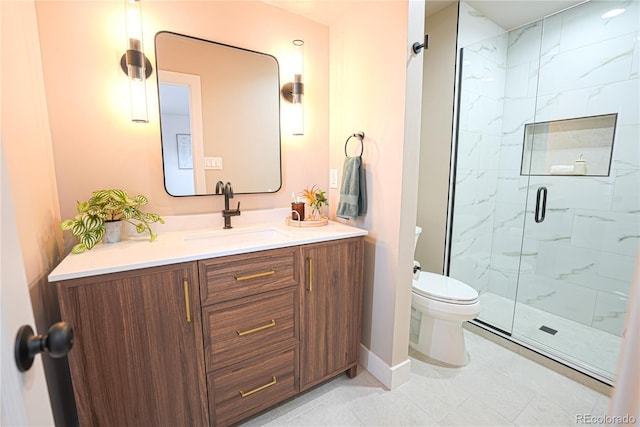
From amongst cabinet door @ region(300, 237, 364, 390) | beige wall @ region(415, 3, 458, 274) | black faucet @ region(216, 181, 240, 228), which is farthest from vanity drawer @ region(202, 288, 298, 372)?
beige wall @ region(415, 3, 458, 274)

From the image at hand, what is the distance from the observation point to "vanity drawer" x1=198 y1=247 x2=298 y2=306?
1200mm

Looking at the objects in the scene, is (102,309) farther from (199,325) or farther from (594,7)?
(594,7)

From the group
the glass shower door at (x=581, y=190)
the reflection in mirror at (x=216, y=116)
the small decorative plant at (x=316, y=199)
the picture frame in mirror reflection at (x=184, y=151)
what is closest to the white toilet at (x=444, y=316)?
the glass shower door at (x=581, y=190)

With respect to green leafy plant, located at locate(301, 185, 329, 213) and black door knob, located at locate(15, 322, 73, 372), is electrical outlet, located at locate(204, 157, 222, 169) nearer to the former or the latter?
green leafy plant, located at locate(301, 185, 329, 213)

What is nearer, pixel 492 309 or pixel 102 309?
pixel 102 309

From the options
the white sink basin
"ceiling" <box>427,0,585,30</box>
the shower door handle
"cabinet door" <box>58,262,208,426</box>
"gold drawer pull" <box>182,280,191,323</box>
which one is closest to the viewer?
"cabinet door" <box>58,262,208,426</box>

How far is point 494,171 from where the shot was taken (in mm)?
2773

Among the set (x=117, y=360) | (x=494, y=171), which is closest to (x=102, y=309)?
(x=117, y=360)

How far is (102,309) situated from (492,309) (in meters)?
2.88

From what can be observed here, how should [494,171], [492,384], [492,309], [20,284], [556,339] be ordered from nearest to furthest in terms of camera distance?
1. [20,284]
2. [492,384]
3. [556,339]
4. [492,309]
5. [494,171]

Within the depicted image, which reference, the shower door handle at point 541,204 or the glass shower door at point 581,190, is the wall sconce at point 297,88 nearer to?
the glass shower door at point 581,190

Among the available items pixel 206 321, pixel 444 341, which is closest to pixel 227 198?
pixel 206 321

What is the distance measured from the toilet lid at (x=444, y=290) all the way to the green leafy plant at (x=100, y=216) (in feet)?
5.70

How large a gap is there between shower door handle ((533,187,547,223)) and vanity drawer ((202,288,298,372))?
97.0 inches
